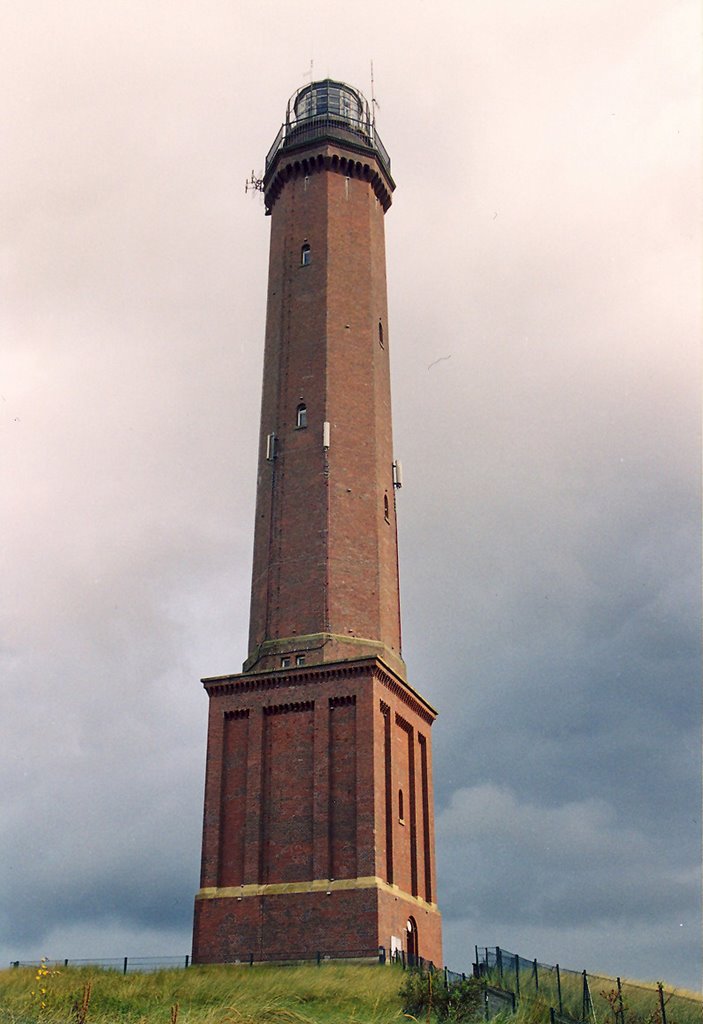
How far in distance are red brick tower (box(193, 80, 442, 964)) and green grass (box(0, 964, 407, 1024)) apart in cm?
414

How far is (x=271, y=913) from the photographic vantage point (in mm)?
35000

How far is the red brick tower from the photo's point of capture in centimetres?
3519

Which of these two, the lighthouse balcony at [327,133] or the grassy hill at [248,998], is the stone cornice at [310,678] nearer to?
the grassy hill at [248,998]

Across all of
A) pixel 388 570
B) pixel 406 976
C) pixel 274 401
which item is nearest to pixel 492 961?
pixel 406 976

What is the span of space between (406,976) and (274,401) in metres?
21.5

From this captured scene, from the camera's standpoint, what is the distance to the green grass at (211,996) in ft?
80.7

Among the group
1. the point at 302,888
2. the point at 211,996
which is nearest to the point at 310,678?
the point at 302,888

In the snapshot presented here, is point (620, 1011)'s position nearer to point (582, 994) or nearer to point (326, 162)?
point (582, 994)

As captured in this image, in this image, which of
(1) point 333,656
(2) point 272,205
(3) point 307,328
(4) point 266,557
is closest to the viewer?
A: (1) point 333,656

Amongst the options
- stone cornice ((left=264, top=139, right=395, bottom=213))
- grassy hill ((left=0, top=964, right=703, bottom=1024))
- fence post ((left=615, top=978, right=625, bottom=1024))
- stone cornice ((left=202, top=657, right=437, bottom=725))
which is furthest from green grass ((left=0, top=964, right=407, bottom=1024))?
stone cornice ((left=264, top=139, right=395, bottom=213))

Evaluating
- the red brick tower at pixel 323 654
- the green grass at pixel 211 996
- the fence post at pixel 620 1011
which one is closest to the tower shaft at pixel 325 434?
the red brick tower at pixel 323 654

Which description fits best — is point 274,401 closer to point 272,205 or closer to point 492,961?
point 272,205

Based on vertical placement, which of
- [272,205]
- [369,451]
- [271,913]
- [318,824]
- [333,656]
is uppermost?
[272,205]

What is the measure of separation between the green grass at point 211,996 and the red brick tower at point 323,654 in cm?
414
